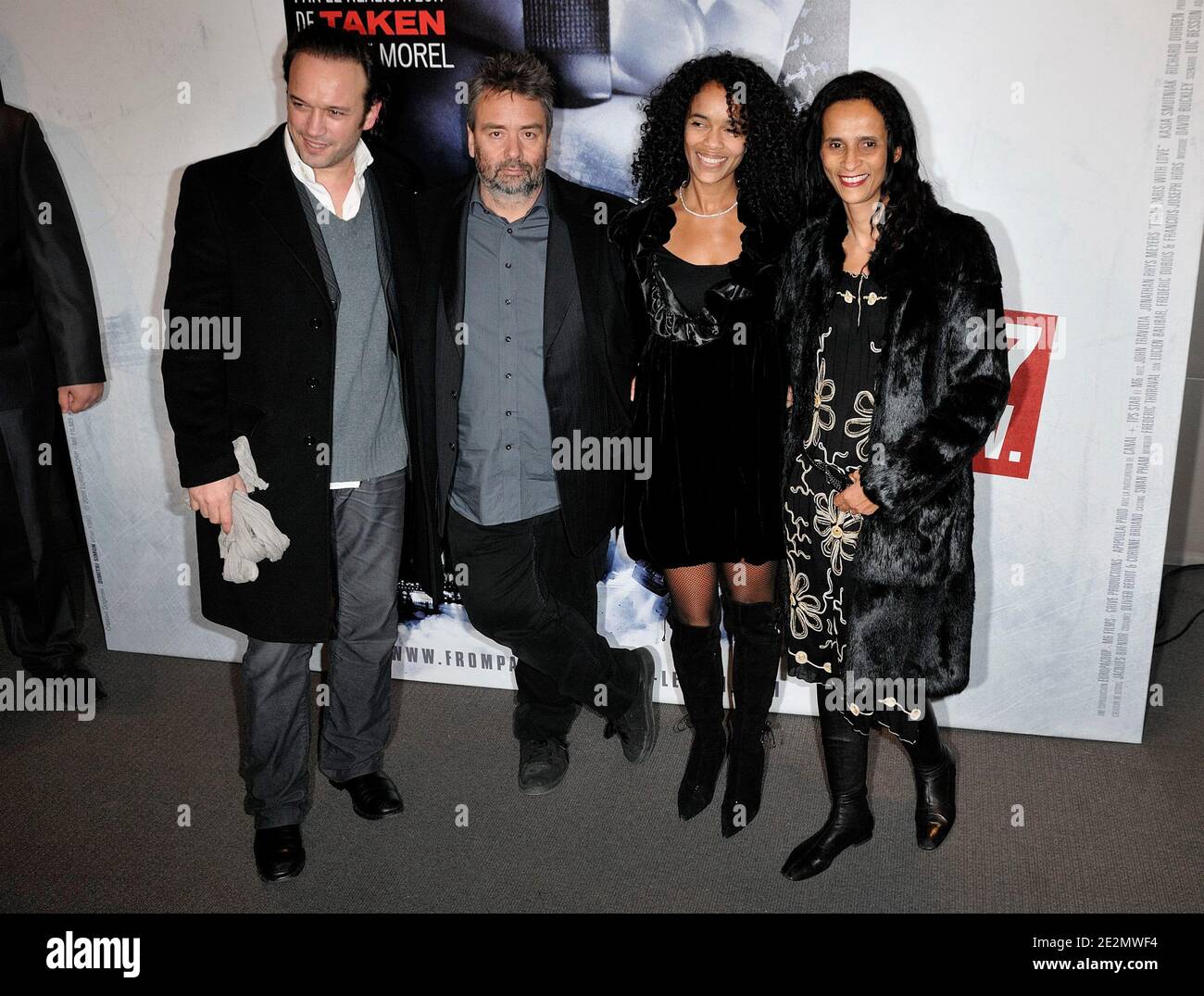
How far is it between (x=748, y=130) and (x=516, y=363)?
31.1 inches

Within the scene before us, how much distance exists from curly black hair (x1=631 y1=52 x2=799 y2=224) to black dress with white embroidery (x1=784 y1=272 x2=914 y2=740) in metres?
0.36

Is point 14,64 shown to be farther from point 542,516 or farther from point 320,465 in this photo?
point 542,516

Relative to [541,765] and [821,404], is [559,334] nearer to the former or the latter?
[821,404]

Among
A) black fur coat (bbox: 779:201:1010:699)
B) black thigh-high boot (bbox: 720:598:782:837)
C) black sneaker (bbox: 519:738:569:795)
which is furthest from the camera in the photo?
black sneaker (bbox: 519:738:569:795)

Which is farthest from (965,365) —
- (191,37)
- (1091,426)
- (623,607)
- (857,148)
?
(191,37)

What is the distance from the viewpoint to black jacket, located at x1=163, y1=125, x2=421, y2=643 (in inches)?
97.4

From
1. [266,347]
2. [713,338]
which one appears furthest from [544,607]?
[266,347]

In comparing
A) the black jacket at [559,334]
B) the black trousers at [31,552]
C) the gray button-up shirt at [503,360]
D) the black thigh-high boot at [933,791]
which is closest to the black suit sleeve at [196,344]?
the black jacket at [559,334]

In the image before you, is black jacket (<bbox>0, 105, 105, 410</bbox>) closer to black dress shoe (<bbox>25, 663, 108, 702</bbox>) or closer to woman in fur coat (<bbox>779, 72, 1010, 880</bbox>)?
black dress shoe (<bbox>25, 663, 108, 702</bbox>)

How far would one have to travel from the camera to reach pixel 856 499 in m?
2.42

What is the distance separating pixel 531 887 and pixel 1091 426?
2.02 metres

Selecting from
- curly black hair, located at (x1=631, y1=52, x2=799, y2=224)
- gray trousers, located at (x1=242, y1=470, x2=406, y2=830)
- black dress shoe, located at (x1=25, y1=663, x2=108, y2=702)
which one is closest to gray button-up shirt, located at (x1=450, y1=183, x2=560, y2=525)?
gray trousers, located at (x1=242, y1=470, x2=406, y2=830)

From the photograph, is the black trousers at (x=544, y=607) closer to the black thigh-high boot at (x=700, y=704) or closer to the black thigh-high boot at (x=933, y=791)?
the black thigh-high boot at (x=700, y=704)

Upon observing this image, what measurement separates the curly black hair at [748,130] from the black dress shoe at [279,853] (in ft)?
6.25
